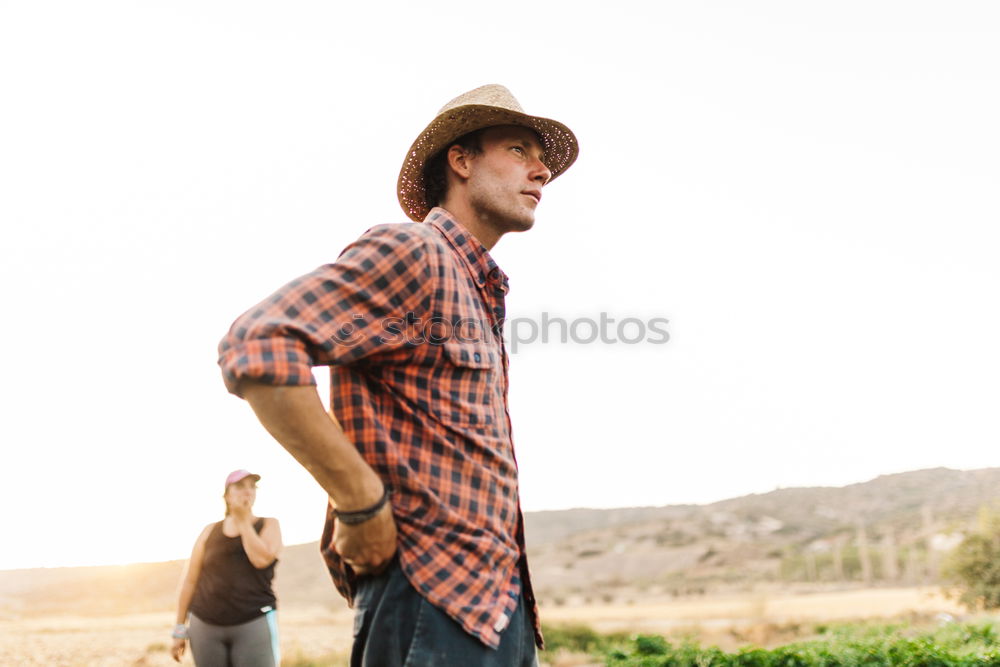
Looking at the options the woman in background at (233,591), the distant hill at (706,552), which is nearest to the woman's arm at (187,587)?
the woman in background at (233,591)

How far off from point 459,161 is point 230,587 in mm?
3913

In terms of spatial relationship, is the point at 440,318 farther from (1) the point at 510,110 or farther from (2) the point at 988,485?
(2) the point at 988,485

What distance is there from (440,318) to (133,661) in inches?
872

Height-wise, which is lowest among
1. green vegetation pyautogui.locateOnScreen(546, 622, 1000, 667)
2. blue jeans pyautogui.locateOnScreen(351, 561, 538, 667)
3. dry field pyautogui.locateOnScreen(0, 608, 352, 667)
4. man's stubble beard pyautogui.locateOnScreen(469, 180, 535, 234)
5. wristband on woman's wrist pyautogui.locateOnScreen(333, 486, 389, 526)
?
dry field pyautogui.locateOnScreen(0, 608, 352, 667)

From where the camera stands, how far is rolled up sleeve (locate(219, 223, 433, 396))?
4.46 ft

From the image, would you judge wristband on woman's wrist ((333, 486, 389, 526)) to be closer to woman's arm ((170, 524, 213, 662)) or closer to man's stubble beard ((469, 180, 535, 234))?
man's stubble beard ((469, 180, 535, 234))

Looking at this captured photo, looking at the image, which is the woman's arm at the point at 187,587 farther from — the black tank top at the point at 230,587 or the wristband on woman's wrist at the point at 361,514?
the wristband on woman's wrist at the point at 361,514

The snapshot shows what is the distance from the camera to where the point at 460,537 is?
59.6 inches

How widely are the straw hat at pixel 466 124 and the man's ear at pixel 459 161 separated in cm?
9

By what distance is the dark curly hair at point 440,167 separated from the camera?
2.23 meters

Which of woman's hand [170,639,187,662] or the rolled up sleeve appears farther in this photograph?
woman's hand [170,639,187,662]

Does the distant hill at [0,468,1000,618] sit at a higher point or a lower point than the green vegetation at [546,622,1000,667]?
lower

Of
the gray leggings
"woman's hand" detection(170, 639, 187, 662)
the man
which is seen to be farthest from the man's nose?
"woman's hand" detection(170, 639, 187, 662)

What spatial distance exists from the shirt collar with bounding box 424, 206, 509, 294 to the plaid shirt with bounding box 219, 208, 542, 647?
0.15 m
